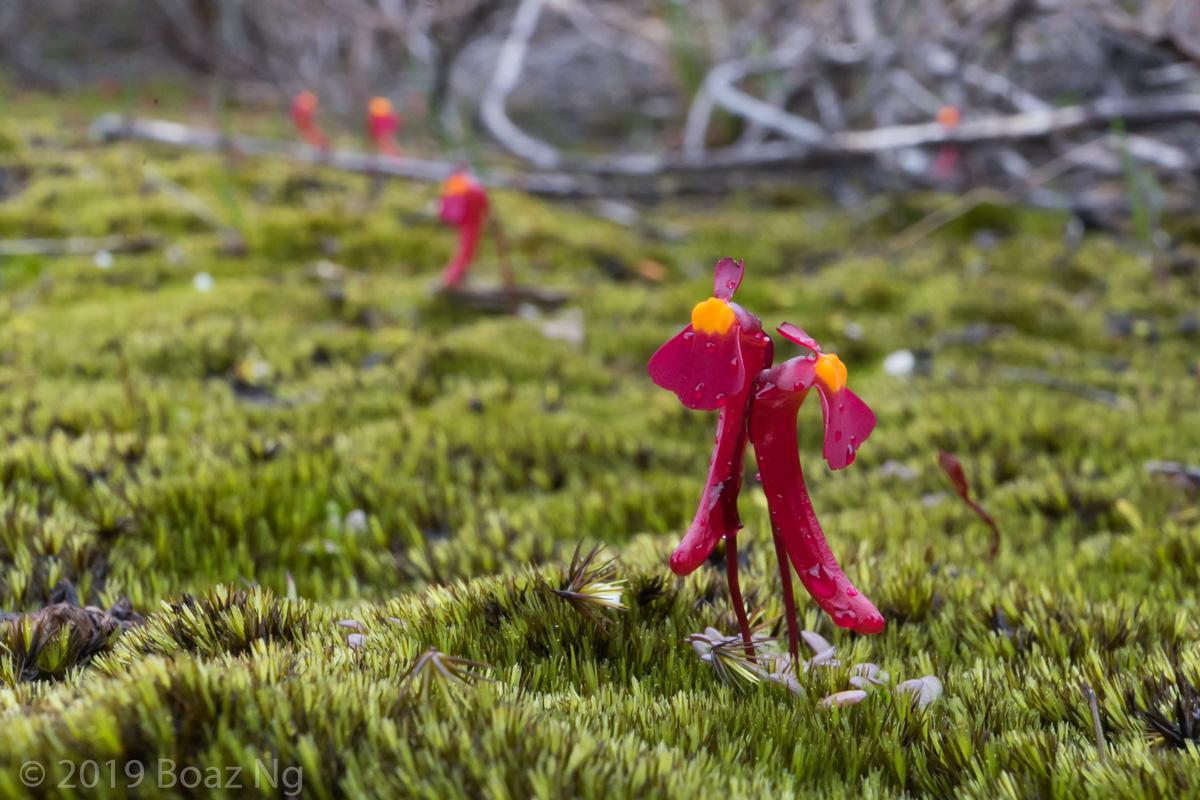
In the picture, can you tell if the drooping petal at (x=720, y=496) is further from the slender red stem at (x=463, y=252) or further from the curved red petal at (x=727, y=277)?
the slender red stem at (x=463, y=252)

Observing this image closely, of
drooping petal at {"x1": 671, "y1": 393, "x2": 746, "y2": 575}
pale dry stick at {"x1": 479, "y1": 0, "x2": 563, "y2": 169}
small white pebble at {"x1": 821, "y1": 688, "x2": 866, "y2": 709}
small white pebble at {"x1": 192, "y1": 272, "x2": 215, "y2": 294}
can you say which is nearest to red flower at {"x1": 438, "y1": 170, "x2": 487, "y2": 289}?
small white pebble at {"x1": 192, "y1": 272, "x2": 215, "y2": 294}

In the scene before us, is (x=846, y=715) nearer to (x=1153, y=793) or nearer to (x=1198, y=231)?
(x=1153, y=793)

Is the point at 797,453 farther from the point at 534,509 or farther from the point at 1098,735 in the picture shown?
the point at 534,509

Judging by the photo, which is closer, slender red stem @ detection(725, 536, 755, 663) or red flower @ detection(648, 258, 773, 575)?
red flower @ detection(648, 258, 773, 575)

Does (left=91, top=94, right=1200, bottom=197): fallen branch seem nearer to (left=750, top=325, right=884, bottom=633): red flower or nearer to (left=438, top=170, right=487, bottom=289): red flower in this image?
(left=438, top=170, right=487, bottom=289): red flower

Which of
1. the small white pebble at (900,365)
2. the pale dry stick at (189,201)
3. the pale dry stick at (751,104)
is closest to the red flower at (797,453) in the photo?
the small white pebble at (900,365)

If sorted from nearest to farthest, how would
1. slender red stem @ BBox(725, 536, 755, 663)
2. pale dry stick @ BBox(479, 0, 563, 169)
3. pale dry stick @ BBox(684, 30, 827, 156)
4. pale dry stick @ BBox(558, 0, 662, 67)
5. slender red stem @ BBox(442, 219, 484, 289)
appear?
1. slender red stem @ BBox(725, 536, 755, 663)
2. slender red stem @ BBox(442, 219, 484, 289)
3. pale dry stick @ BBox(684, 30, 827, 156)
4. pale dry stick @ BBox(479, 0, 563, 169)
5. pale dry stick @ BBox(558, 0, 662, 67)
